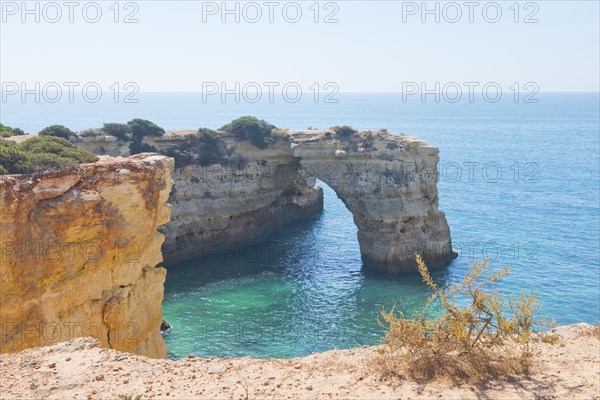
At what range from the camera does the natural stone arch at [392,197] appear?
41.9 m

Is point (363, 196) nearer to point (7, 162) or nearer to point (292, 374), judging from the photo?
point (7, 162)

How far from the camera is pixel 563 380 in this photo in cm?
1248

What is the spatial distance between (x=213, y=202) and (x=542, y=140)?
101 meters

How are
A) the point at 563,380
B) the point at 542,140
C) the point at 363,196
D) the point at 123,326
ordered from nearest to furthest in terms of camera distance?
→ the point at 563,380
the point at 123,326
the point at 363,196
the point at 542,140

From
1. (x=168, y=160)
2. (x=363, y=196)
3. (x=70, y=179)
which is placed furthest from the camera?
(x=363, y=196)

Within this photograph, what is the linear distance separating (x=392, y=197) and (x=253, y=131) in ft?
45.1

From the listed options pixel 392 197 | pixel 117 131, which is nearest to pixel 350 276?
pixel 392 197

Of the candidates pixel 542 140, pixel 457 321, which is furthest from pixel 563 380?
pixel 542 140

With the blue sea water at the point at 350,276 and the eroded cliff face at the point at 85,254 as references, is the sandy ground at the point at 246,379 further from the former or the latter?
the blue sea water at the point at 350,276

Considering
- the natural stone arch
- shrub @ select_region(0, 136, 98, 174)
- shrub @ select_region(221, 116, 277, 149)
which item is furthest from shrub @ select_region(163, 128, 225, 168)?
shrub @ select_region(0, 136, 98, 174)

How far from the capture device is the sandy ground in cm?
1177

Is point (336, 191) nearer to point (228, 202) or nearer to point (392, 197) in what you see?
point (392, 197)

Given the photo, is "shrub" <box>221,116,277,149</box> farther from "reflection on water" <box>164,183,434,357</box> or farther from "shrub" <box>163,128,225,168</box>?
"reflection on water" <box>164,183,434,357</box>

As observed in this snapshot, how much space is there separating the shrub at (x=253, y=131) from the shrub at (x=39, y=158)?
87.3 feet
